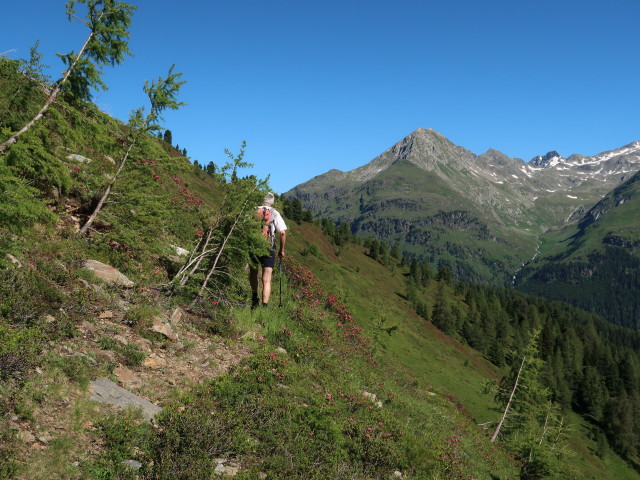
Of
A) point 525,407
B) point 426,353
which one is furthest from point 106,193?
point 426,353

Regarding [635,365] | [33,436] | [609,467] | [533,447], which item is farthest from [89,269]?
[635,365]

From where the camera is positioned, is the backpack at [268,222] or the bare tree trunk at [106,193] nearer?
the bare tree trunk at [106,193]

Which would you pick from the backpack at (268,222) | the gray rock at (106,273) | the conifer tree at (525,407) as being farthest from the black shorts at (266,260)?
the conifer tree at (525,407)

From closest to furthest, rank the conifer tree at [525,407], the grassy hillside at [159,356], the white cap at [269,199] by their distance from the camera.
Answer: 1. the grassy hillside at [159,356]
2. the white cap at [269,199]
3. the conifer tree at [525,407]

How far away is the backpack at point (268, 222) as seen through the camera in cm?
1109

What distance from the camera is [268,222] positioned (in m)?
11.1

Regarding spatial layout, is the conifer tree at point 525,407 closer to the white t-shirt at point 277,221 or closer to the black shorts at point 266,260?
the black shorts at point 266,260

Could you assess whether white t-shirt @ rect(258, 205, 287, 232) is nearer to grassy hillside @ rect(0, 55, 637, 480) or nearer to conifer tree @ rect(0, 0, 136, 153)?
grassy hillside @ rect(0, 55, 637, 480)

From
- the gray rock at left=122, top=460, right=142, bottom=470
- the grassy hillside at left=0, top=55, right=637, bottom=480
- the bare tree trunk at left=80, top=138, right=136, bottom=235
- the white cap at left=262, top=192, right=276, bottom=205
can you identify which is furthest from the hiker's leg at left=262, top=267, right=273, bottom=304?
the gray rock at left=122, top=460, right=142, bottom=470

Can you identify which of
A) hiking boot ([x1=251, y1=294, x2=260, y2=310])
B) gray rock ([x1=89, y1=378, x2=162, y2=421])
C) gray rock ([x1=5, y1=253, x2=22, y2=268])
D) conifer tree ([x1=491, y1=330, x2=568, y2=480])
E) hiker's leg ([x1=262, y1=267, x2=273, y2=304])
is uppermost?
gray rock ([x1=5, y1=253, x2=22, y2=268])

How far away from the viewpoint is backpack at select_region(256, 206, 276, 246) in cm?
1109

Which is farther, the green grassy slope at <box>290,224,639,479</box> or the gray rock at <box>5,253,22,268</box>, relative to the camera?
the green grassy slope at <box>290,224,639,479</box>

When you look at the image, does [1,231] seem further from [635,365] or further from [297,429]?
[635,365]

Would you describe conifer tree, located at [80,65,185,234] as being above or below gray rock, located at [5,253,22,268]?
above
